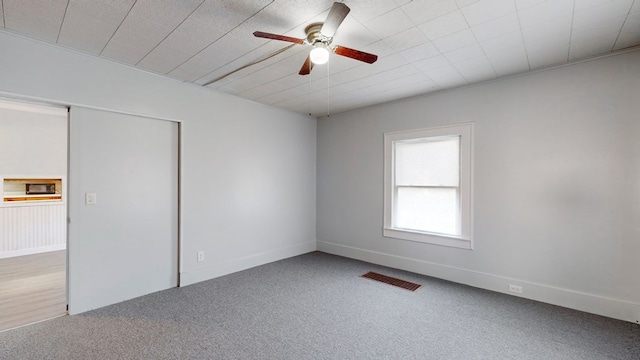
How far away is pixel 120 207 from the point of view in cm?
307

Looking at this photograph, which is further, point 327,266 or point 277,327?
point 327,266

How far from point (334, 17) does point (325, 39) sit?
1.17ft

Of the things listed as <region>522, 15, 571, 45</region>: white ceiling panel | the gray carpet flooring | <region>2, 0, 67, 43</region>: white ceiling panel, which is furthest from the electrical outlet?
<region>2, 0, 67, 43</region>: white ceiling panel

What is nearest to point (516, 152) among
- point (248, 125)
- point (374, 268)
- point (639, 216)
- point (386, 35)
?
point (639, 216)

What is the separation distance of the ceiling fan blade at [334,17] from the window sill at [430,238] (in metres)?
3.04

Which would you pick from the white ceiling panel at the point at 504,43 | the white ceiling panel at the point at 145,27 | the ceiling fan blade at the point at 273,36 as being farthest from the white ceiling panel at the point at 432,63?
the white ceiling panel at the point at 145,27

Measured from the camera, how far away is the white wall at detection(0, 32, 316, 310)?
261 cm

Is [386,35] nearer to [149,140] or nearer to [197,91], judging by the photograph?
[197,91]

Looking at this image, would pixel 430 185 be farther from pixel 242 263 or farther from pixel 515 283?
pixel 242 263

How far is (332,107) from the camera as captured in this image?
4.62m

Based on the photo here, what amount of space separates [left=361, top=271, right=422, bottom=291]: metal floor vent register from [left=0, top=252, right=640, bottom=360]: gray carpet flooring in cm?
15

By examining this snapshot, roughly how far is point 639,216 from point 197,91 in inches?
198

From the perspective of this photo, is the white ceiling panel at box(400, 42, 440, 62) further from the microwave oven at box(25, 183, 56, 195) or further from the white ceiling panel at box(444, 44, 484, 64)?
the microwave oven at box(25, 183, 56, 195)

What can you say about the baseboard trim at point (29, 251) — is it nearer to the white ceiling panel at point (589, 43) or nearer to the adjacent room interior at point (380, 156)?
the adjacent room interior at point (380, 156)
